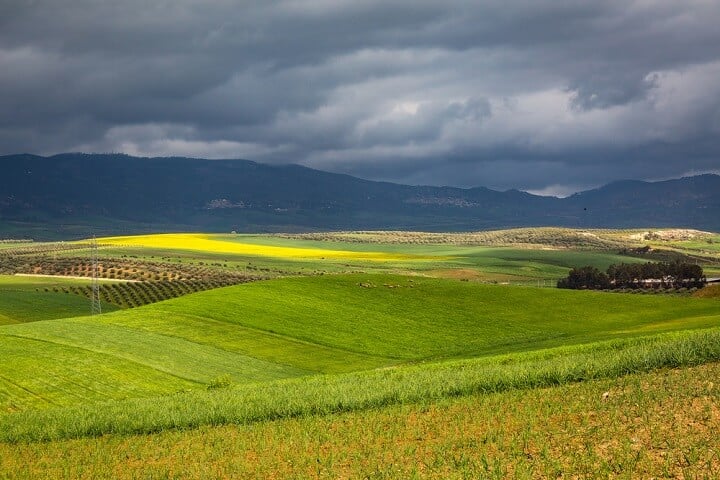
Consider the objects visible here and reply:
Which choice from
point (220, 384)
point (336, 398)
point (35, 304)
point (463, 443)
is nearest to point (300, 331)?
point (220, 384)

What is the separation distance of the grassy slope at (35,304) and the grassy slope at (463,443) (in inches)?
2575

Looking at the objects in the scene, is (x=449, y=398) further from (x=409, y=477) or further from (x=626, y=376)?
(x=409, y=477)

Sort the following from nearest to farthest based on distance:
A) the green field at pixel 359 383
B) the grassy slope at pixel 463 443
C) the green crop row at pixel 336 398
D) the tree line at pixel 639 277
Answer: the grassy slope at pixel 463 443
the green field at pixel 359 383
the green crop row at pixel 336 398
the tree line at pixel 639 277

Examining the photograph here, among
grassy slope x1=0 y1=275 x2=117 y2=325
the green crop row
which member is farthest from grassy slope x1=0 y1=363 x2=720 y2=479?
grassy slope x1=0 y1=275 x2=117 y2=325

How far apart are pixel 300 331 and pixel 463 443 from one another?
156ft

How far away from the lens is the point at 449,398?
1262 inches

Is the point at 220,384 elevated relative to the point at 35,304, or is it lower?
elevated

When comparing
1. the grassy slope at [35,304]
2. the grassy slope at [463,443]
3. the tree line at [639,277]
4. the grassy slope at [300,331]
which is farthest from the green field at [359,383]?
the tree line at [639,277]

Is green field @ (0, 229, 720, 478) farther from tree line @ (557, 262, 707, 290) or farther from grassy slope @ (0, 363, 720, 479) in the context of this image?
tree line @ (557, 262, 707, 290)

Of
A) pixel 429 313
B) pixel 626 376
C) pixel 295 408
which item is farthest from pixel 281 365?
pixel 626 376

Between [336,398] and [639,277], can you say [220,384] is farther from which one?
[639,277]

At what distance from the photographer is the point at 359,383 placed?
3834cm

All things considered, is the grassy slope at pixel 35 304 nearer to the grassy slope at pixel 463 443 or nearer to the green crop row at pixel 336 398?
the green crop row at pixel 336 398

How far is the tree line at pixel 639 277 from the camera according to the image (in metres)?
132
